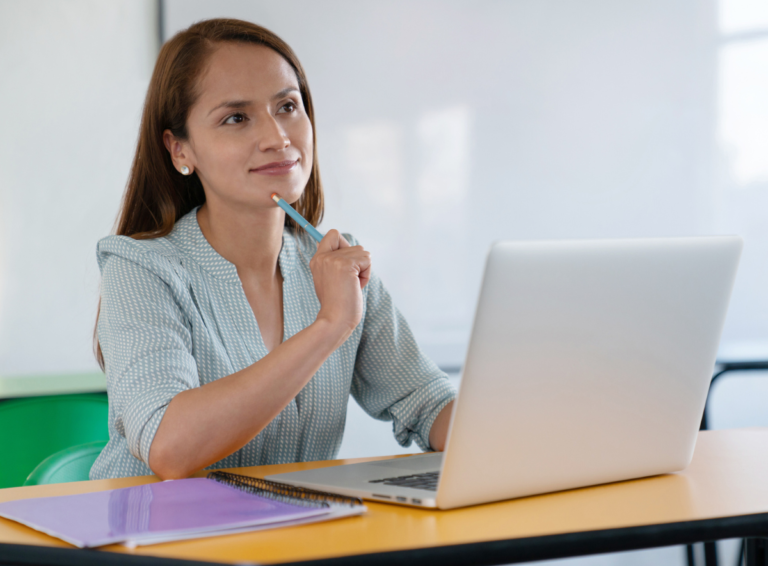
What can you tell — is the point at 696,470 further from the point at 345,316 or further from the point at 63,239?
the point at 63,239

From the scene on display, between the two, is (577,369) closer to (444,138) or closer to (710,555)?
(710,555)

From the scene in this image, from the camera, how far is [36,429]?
4.25 feet

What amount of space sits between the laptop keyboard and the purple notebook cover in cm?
12

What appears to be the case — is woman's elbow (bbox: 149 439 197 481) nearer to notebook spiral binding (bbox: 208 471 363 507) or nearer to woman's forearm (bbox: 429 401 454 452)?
notebook spiral binding (bbox: 208 471 363 507)

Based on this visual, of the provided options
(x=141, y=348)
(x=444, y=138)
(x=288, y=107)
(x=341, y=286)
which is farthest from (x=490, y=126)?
(x=141, y=348)

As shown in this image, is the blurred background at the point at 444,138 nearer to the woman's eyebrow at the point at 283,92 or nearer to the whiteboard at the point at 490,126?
the whiteboard at the point at 490,126

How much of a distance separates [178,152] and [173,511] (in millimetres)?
846

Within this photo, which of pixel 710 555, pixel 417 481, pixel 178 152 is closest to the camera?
pixel 417 481

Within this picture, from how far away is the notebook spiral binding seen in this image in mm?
618

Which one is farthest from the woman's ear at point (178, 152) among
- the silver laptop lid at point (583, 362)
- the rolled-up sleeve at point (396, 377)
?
the silver laptop lid at point (583, 362)

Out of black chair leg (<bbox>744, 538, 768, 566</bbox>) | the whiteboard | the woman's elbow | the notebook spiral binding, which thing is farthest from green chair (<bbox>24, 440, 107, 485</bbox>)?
the whiteboard

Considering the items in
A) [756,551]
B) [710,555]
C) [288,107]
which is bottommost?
[710,555]

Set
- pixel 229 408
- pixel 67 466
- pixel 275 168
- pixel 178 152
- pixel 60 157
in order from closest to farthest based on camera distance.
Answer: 1. pixel 229 408
2. pixel 67 466
3. pixel 275 168
4. pixel 178 152
5. pixel 60 157

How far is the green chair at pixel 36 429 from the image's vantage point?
1.27m
